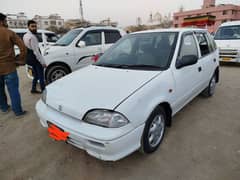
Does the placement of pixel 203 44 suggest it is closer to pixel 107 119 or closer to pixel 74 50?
pixel 107 119

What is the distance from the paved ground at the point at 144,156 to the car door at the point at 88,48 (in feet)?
7.84

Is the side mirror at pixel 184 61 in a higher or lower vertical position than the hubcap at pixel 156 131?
higher

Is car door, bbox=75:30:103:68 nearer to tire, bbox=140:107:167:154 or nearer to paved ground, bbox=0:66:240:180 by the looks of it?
paved ground, bbox=0:66:240:180

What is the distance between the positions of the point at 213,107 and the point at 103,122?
2753 millimetres

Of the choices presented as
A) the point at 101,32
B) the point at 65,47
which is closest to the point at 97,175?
the point at 65,47

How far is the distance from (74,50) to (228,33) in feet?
22.8

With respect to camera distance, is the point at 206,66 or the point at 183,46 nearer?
the point at 183,46

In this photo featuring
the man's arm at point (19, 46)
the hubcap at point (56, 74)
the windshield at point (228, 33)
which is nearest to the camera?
the man's arm at point (19, 46)

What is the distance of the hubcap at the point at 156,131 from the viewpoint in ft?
6.42

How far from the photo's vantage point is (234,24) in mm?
7312

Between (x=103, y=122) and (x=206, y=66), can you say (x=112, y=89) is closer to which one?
(x=103, y=122)

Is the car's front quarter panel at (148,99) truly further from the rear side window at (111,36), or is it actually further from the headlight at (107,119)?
the rear side window at (111,36)

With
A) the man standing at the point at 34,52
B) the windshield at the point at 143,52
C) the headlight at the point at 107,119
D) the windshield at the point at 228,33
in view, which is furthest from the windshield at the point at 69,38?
the windshield at the point at 228,33

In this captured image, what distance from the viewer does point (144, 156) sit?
6.61 feet
